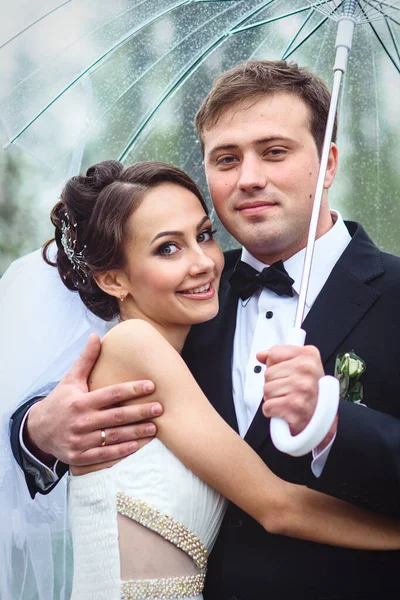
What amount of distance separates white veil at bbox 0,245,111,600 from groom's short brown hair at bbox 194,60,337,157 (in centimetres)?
121

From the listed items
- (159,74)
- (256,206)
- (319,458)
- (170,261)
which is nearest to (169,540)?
(319,458)

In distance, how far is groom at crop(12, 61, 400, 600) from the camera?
309cm

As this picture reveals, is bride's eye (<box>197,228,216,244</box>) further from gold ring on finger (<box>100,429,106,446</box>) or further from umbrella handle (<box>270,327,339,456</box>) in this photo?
umbrella handle (<box>270,327,339,456</box>)

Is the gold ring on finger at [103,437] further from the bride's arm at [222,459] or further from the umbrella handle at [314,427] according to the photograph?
the umbrella handle at [314,427]

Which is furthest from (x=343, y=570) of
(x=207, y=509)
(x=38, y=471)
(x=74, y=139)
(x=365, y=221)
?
(x=74, y=139)

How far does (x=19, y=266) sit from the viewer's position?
15.1 feet

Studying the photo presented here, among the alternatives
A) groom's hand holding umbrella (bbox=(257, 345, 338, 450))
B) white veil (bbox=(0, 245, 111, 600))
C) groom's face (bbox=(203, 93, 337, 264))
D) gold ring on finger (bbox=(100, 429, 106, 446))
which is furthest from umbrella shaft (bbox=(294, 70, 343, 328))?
white veil (bbox=(0, 245, 111, 600))

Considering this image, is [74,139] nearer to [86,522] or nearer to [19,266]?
[19,266]

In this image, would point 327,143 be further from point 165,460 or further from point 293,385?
point 165,460

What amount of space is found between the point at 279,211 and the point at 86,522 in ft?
5.56

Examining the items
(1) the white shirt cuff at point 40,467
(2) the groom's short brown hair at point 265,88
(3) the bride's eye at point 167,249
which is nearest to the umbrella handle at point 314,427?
(3) the bride's eye at point 167,249

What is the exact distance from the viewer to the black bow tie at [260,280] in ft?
13.7

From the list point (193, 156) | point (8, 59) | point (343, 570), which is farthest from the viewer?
point (193, 156)

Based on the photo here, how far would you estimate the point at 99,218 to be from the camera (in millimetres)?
4105
